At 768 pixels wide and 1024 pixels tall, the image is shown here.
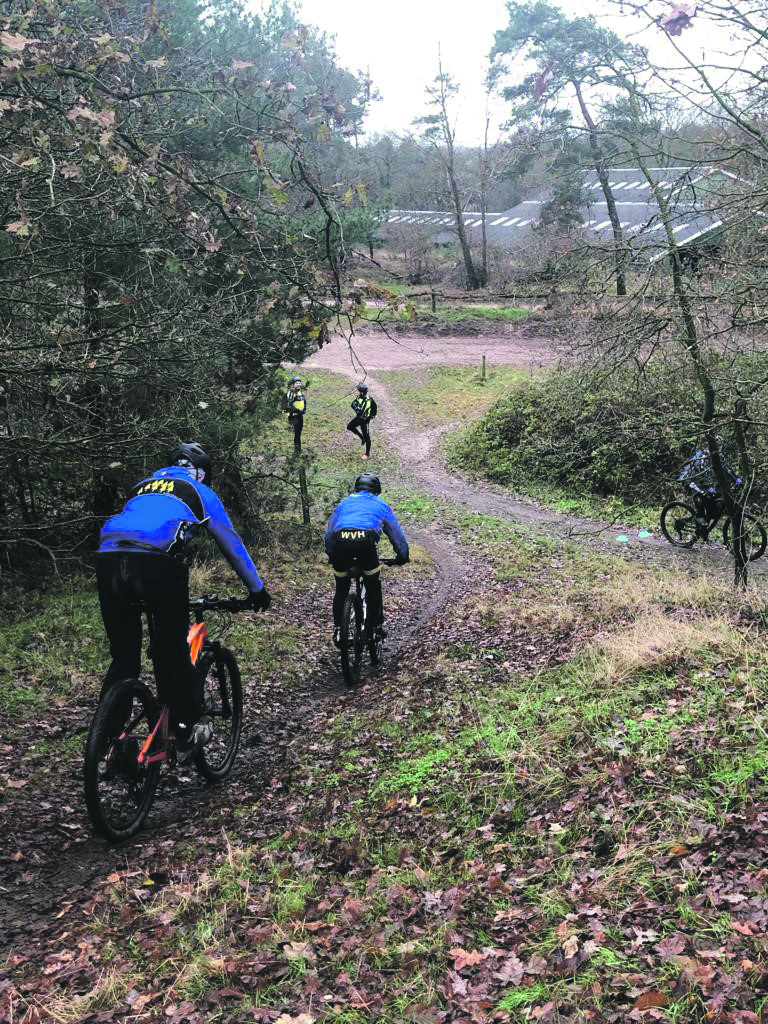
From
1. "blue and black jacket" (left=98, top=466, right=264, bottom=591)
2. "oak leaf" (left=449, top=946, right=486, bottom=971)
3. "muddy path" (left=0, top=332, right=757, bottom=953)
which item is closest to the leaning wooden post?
"muddy path" (left=0, top=332, right=757, bottom=953)

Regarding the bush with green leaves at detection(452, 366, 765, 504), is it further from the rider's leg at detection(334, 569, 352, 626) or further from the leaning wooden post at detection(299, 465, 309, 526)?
the rider's leg at detection(334, 569, 352, 626)

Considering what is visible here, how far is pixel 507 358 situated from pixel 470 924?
102ft

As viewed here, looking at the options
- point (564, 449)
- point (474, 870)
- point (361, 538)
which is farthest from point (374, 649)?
point (564, 449)

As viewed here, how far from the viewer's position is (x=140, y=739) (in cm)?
460

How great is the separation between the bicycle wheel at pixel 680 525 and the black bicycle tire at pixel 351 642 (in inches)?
337

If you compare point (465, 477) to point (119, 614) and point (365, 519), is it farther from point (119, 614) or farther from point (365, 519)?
point (119, 614)

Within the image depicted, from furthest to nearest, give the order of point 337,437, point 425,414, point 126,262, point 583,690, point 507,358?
point 507,358, point 425,414, point 337,437, point 126,262, point 583,690

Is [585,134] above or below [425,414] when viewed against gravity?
above

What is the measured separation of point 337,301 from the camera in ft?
12.6

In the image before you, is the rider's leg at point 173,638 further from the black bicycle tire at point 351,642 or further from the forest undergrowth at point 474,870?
the black bicycle tire at point 351,642

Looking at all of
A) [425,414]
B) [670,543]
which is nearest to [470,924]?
[670,543]

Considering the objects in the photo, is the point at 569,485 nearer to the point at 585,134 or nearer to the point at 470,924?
the point at 585,134

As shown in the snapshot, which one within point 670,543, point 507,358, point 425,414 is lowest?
point 670,543

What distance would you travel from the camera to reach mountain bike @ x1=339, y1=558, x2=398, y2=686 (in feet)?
23.9
